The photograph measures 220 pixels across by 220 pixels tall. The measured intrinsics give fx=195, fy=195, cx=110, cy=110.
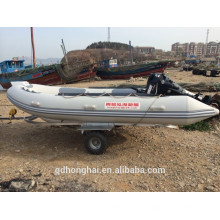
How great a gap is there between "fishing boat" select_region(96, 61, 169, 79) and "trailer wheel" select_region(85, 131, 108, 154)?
14.8m

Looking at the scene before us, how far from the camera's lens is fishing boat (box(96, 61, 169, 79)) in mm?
17953

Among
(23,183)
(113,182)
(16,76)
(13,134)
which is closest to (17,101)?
(13,134)

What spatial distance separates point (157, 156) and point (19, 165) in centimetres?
288

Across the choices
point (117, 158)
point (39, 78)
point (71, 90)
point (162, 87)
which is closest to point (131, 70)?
point (39, 78)

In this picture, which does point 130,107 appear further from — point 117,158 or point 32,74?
point 32,74

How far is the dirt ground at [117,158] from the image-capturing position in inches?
133

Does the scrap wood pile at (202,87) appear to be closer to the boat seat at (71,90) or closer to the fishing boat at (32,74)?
the boat seat at (71,90)

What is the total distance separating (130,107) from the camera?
4.14 m

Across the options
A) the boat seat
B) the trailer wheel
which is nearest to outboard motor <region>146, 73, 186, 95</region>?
the trailer wheel

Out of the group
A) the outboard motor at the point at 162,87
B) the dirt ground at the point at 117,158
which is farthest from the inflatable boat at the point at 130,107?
the dirt ground at the point at 117,158

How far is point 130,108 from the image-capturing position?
4145mm

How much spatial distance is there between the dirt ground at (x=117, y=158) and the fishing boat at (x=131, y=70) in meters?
13.5

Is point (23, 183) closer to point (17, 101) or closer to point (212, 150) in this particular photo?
point (17, 101)
